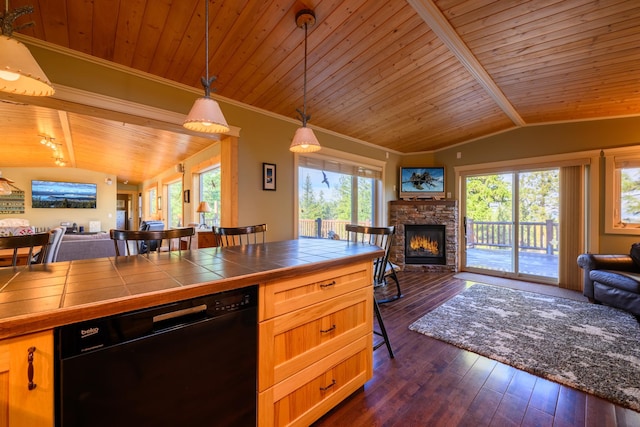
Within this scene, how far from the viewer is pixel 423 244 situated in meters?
5.45

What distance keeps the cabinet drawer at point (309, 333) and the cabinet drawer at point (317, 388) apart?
0.05 metres

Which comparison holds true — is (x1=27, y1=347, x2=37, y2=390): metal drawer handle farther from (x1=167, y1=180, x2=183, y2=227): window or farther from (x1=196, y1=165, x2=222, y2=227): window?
(x1=167, y1=180, x2=183, y2=227): window

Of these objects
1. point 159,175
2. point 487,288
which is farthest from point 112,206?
point 487,288

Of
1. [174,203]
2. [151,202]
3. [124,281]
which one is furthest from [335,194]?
[151,202]

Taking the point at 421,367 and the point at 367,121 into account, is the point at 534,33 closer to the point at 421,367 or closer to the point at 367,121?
the point at 367,121

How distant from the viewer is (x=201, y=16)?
2059 mm

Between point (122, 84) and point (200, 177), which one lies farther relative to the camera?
point (200, 177)

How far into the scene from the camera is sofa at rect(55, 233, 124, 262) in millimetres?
3473

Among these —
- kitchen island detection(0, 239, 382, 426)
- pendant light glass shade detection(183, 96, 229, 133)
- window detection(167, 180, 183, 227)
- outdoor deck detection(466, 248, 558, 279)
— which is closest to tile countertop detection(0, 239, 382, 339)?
kitchen island detection(0, 239, 382, 426)

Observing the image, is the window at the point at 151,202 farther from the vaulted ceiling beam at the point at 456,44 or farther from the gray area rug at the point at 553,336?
the vaulted ceiling beam at the point at 456,44

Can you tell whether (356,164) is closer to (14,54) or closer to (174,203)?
(14,54)

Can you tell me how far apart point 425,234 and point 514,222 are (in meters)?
1.52

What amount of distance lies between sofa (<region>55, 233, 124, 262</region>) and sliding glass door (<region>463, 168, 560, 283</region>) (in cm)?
614

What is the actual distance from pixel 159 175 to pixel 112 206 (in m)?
1.86
